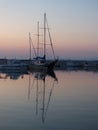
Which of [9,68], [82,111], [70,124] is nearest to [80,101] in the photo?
[82,111]

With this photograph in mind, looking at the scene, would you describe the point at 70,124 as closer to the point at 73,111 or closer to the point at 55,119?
the point at 55,119

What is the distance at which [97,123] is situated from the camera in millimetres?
11305

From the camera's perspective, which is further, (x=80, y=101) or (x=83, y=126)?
(x=80, y=101)

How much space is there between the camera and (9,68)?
57562 millimetres

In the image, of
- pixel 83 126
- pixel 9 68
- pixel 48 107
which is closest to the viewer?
pixel 83 126

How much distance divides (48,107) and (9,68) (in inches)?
1687

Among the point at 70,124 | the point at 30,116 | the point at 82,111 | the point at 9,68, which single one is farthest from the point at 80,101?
the point at 9,68

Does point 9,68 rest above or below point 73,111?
below

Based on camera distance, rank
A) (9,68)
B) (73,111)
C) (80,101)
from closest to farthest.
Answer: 1. (73,111)
2. (80,101)
3. (9,68)

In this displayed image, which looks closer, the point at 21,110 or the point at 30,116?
the point at 30,116

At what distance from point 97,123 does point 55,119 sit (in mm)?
1400

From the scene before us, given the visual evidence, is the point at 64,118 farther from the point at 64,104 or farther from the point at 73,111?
the point at 64,104

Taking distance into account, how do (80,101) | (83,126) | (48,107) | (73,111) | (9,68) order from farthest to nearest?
(9,68)
(80,101)
(48,107)
(73,111)
(83,126)

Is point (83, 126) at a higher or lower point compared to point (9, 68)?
higher
